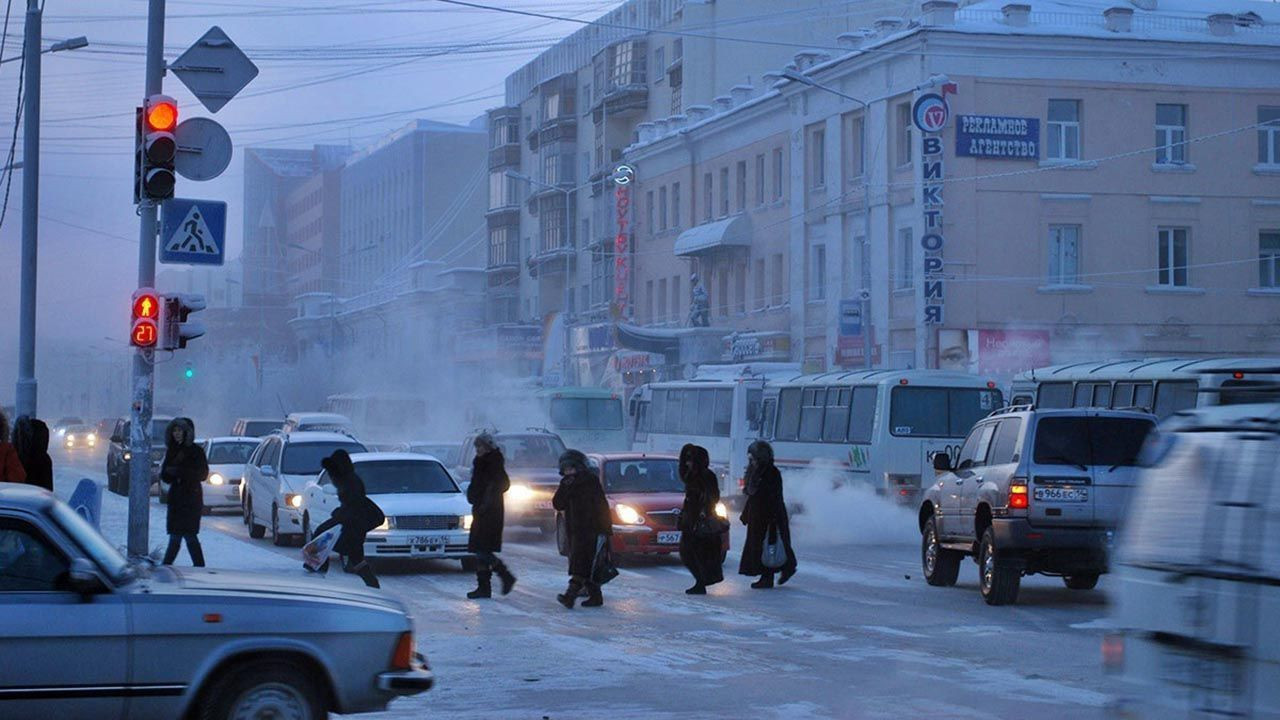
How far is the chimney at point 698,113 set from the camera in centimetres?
6531

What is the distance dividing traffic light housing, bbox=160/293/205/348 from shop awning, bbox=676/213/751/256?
142 ft

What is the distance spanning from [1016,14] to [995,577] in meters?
33.8

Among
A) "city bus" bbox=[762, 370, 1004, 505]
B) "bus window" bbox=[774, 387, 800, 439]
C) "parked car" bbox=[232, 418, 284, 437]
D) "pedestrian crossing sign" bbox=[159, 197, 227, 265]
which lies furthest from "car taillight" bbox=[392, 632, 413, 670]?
"parked car" bbox=[232, 418, 284, 437]

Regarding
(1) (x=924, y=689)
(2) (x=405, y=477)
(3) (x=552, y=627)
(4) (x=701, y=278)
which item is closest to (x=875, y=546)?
(2) (x=405, y=477)

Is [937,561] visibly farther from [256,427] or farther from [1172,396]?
[256,427]

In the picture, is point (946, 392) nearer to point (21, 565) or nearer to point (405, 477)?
point (405, 477)

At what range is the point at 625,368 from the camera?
218ft

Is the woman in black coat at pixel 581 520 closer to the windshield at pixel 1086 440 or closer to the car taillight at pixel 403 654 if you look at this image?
the windshield at pixel 1086 440

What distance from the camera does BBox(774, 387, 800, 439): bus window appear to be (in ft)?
123

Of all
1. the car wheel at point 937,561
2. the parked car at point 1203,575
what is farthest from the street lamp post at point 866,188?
the parked car at point 1203,575

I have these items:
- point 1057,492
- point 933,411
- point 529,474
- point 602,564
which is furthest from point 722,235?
point 1057,492

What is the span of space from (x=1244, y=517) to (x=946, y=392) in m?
27.4

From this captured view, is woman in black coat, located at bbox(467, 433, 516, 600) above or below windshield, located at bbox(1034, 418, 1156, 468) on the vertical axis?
below

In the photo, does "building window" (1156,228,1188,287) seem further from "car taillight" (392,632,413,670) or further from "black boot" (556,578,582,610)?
"car taillight" (392,632,413,670)
